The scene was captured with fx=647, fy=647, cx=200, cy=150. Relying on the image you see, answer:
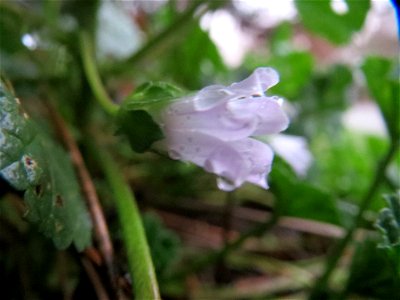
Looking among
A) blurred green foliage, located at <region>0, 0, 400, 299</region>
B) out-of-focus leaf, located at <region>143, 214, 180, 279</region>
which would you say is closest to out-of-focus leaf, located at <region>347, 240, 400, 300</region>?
blurred green foliage, located at <region>0, 0, 400, 299</region>

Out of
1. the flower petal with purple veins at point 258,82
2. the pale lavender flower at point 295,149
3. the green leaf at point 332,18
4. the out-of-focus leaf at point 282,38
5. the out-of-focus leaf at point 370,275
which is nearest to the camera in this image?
the flower petal with purple veins at point 258,82

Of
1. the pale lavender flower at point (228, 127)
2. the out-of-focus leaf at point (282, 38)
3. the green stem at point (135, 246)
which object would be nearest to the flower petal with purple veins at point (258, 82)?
the pale lavender flower at point (228, 127)

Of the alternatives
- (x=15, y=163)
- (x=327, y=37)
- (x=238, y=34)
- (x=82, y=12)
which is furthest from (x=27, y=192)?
(x=238, y=34)

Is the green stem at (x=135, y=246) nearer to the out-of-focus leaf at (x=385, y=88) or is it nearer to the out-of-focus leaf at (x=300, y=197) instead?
the out-of-focus leaf at (x=300, y=197)

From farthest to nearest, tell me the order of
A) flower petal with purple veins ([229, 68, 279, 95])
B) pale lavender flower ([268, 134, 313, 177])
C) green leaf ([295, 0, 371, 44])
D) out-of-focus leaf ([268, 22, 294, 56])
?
out-of-focus leaf ([268, 22, 294, 56]) → pale lavender flower ([268, 134, 313, 177]) → green leaf ([295, 0, 371, 44]) → flower petal with purple veins ([229, 68, 279, 95])

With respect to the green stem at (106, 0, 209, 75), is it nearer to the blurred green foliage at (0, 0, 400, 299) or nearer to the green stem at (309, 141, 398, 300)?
the blurred green foliage at (0, 0, 400, 299)

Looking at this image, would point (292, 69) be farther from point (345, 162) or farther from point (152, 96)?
point (152, 96)
